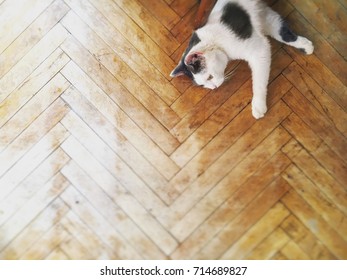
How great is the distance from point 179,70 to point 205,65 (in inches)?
5.2

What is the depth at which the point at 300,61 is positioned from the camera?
1.70 meters

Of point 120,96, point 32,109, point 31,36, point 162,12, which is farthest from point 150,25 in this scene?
point 32,109

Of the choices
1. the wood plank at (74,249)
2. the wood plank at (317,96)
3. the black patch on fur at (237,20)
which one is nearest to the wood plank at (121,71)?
the black patch on fur at (237,20)

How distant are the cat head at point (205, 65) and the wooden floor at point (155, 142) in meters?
0.18

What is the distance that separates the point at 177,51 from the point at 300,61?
1.80 feet

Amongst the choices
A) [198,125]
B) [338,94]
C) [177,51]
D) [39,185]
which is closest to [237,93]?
[198,125]

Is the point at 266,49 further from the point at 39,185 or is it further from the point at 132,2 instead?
the point at 39,185

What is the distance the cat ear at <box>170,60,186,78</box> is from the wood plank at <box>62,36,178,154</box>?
23cm

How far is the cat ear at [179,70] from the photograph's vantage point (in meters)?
1.57

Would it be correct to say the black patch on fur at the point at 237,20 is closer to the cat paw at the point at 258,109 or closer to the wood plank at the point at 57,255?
the cat paw at the point at 258,109

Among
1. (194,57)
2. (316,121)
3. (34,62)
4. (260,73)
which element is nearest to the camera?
(194,57)

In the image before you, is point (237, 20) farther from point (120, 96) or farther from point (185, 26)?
point (120, 96)

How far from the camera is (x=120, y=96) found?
175cm

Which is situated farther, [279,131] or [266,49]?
[279,131]
